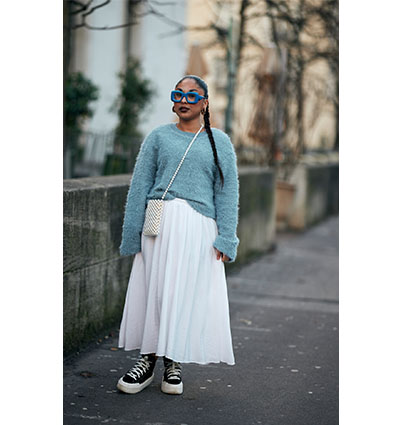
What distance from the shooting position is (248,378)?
5707mm

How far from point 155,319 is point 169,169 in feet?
2.89

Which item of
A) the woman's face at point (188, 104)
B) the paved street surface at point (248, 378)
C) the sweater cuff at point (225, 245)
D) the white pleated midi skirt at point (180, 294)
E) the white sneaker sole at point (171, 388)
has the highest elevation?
the woman's face at point (188, 104)

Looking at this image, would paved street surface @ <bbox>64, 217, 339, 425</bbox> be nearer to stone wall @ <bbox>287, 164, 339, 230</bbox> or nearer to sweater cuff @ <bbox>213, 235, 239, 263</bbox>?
sweater cuff @ <bbox>213, 235, 239, 263</bbox>

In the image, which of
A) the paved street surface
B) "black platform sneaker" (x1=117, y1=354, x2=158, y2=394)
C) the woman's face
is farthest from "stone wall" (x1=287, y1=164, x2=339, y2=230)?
the woman's face

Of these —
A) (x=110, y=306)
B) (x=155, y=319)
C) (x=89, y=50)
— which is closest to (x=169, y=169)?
(x=155, y=319)

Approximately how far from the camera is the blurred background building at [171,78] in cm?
1191

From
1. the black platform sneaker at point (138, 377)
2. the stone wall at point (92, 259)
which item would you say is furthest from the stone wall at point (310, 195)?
the black platform sneaker at point (138, 377)

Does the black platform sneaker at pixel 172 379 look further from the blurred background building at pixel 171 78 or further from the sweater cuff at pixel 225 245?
the blurred background building at pixel 171 78

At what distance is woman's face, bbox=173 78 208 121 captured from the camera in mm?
4980
